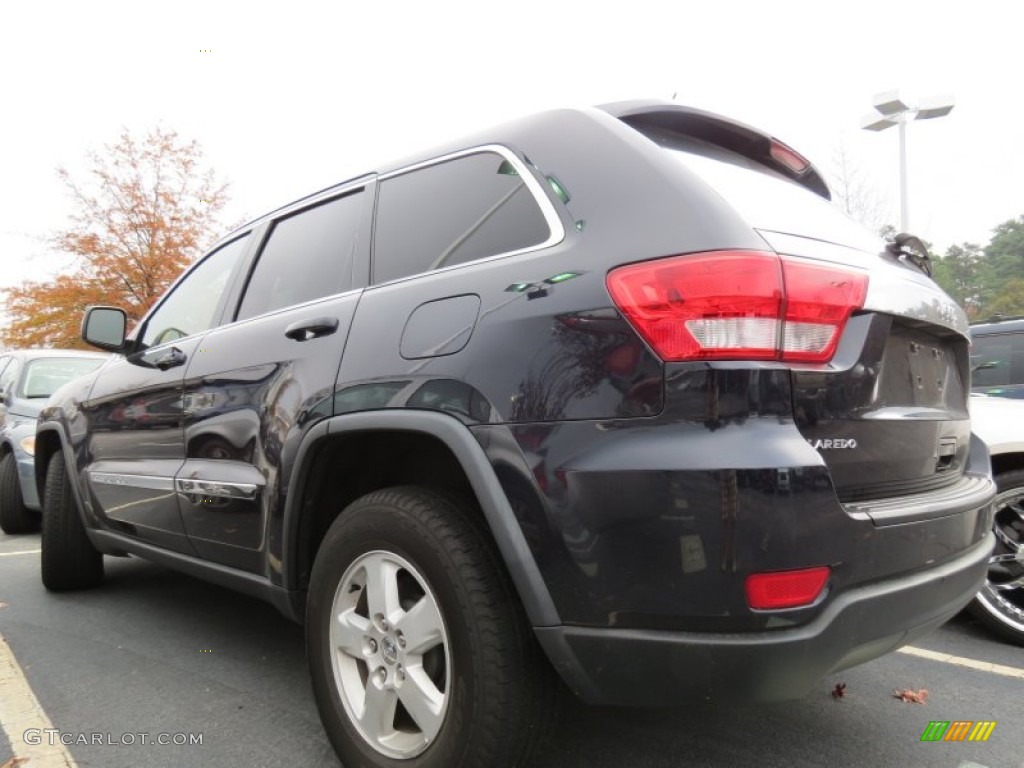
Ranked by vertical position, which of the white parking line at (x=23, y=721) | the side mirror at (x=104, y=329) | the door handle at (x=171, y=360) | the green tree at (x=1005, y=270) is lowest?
the green tree at (x=1005, y=270)

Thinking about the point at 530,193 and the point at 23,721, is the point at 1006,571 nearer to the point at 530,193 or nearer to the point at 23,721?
the point at 530,193

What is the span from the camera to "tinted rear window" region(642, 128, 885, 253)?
1.75 meters

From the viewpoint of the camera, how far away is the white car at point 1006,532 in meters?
3.16

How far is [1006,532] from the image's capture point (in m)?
3.26

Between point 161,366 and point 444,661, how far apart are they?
211 cm

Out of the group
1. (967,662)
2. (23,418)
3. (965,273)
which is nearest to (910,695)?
(967,662)

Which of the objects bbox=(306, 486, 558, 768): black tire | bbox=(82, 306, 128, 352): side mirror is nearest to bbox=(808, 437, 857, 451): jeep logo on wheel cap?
bbox=(306, 486, 558, 768): black tire

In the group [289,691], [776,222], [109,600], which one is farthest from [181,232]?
[776,222]

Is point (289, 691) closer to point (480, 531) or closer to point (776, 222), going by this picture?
point (480, 531)

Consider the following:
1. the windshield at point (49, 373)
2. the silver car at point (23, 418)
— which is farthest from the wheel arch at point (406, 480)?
the windshield at point (49, 373)

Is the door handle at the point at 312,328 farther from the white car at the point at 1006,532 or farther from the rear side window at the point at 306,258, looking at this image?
the white car at the point at 1006,532

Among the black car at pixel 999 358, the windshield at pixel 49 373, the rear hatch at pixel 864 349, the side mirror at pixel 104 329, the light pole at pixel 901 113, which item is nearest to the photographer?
the rear hatch at pixel 864 349

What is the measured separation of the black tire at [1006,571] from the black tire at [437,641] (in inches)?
98.5

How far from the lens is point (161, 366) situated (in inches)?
125
